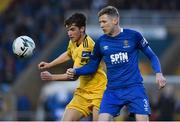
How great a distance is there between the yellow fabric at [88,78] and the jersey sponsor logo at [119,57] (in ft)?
2.09

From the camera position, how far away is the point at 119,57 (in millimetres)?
11836

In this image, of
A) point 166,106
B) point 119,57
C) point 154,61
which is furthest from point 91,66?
point 166,106

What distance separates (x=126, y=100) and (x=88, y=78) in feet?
3.13

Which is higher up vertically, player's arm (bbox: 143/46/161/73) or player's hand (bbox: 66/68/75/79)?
player's arm (bbox: 143/46/161/73)

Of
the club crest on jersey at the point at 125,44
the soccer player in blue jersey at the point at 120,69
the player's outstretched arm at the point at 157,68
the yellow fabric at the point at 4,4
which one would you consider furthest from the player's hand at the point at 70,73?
the yellow fabric at the point at 4,4

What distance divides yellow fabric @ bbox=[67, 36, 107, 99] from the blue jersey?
400 mm

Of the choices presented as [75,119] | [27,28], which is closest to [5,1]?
[27,28]

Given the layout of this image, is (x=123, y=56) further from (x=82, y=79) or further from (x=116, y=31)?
(x=82, y=79)

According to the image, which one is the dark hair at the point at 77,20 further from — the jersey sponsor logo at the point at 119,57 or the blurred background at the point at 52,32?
the blurred background at the point at 52,32

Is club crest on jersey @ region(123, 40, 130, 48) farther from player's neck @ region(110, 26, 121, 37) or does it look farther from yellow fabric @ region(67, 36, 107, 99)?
yellow fabric @ region(67, 36, 107, 99)

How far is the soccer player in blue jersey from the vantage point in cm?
1177

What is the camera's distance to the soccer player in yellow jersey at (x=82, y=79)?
12336 millimetres

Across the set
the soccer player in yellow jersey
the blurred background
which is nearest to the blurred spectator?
the blurred background

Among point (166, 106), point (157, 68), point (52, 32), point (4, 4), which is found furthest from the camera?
point (52, 32)
